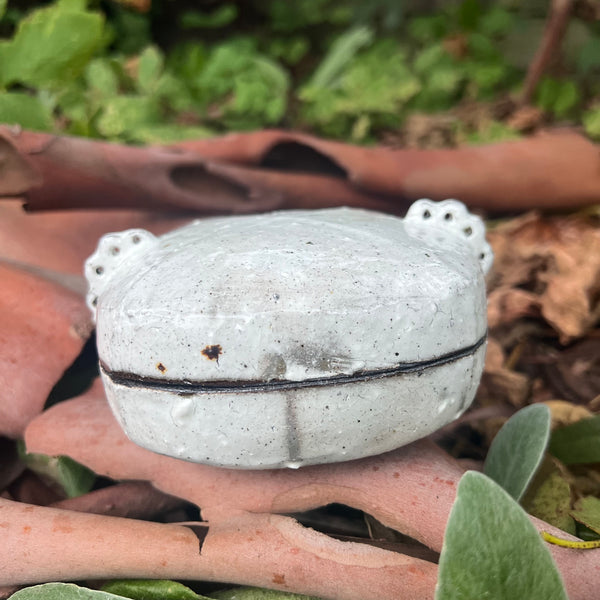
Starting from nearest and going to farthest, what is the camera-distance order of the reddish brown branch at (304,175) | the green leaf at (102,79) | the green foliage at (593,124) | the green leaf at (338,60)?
the reddish brown branch at (304,175), the green foliage at (593,124), the green leaf at (102,79), the green leaf at (338,60)

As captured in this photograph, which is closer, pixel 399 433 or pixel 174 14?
pixel 399 433

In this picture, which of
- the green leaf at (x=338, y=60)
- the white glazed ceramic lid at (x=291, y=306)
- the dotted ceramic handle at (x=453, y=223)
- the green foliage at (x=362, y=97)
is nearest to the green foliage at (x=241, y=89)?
the green foliage at (x=362, y=97)

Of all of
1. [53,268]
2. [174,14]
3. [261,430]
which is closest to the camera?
[261,430]

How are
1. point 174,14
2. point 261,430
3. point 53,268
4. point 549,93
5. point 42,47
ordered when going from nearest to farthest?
1. point 261,430
2. point 53,268
3. point 42,47
4. point 549,93
5. point 174,14

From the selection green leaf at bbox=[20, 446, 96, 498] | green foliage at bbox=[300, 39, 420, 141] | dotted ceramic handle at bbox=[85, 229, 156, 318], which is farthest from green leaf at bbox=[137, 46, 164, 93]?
green leaf at bbox=[20, 446, 96, 498]

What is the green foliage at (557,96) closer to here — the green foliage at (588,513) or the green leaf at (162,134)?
the green leaf at (162,134)

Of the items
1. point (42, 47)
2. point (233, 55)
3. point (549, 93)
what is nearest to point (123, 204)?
point (42, 47)

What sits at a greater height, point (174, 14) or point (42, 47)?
point (42, 47)

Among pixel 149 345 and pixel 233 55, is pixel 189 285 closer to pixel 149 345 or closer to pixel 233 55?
pixel 149 345

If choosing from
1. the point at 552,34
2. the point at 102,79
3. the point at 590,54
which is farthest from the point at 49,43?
the point at 590,54
